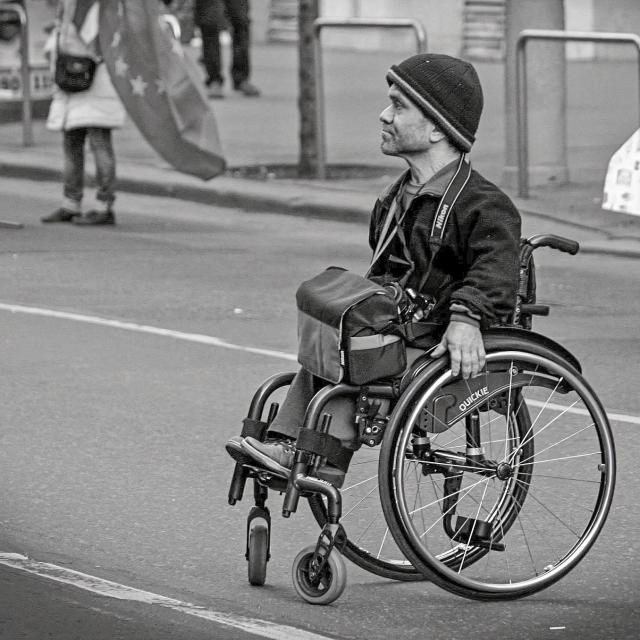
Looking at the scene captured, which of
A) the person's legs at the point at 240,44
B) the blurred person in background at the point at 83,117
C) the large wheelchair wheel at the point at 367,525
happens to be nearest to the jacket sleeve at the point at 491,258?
the large wheelchair wheel at the point at 367,525

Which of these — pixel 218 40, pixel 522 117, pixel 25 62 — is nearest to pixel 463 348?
pixel 522 117

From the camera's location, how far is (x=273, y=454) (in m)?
4.86

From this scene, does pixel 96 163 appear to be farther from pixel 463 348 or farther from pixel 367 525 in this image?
pixel 463 348

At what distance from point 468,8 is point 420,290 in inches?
802

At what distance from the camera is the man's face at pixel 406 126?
4902 mm

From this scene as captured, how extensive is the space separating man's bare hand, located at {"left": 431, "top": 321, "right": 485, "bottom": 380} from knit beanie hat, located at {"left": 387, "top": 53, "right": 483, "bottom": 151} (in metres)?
0.57

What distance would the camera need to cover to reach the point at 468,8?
24750mm

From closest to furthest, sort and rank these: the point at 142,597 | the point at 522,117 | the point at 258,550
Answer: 1. the point at 142,597
2. the point at 258,550
3. the point at 522,117

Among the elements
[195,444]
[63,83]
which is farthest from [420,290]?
[63,83]

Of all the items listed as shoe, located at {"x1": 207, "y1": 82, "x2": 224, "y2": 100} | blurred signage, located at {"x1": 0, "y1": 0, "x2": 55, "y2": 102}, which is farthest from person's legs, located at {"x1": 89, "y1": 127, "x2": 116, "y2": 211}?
shoe, located at {"x1": 207, "y1": 82, "x2": 224, "y2": 100}

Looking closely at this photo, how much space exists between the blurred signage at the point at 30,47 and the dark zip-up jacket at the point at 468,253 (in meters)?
14.2

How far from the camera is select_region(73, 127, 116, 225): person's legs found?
13.0 meters

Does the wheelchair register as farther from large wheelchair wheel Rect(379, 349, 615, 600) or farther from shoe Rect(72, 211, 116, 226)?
shoe Rect(72, 211, 116, 226)

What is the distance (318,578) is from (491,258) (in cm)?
100
